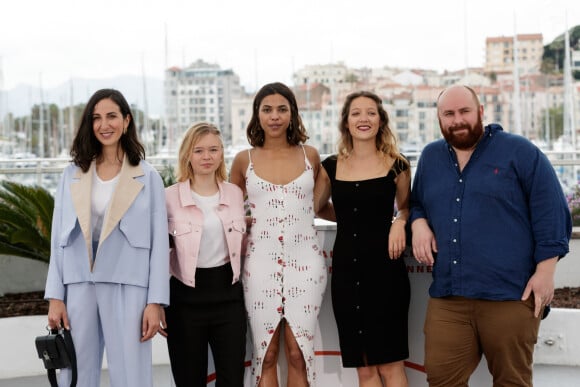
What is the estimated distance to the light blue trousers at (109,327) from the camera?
3.12 m

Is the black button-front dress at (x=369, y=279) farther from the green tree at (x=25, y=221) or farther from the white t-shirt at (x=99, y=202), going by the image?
the green tree at (x=25, y=221)

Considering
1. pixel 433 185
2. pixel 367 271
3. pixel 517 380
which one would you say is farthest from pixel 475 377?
pixel 433 185

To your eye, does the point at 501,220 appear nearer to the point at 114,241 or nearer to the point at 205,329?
the point at 205,329

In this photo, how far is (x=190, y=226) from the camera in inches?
131

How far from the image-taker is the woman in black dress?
11.4 feet

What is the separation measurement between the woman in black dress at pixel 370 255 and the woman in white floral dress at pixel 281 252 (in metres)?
0.14

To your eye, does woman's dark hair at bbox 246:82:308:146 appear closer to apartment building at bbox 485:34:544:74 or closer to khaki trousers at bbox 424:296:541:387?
khaki trousers at bbox 424:296:541:387

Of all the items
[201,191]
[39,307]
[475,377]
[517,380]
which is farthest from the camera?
[39,307]

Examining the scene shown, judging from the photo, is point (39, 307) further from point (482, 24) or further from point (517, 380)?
point (482, 24)

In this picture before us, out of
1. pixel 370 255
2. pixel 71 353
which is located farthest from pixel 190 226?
pixel 370 255

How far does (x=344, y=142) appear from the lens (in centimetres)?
367

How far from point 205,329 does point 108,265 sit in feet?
1.83

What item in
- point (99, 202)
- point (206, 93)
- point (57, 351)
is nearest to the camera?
point (57, 351)

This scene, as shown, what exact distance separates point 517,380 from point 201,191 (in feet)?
5.60
